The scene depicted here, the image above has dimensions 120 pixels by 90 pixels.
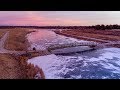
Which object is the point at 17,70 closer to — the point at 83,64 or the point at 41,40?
the point at 83,64

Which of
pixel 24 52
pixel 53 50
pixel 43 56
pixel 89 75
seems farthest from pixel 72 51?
pixel 89 75

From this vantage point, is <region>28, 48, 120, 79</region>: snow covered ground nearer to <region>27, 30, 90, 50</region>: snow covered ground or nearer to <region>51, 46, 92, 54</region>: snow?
<region>51, 46, 92, 54</region>: snow

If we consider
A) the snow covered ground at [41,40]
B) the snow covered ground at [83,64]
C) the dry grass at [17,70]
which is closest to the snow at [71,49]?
the snow covered ground at [83,64]

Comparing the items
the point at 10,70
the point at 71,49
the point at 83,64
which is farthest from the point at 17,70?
the point at 71,49

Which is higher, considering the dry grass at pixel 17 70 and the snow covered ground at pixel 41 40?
the dry grass at pixel 17 70

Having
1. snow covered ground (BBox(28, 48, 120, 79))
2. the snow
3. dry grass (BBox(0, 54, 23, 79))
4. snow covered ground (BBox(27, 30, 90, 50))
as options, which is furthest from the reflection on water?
dry grass (BBox(0, 54, 23, 79))

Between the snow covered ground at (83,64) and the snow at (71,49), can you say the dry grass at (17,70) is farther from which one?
the snow at (71,49)

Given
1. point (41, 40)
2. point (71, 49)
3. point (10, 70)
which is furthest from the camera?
point (41, 40)

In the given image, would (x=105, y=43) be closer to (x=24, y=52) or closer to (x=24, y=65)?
(x=24, y=52)

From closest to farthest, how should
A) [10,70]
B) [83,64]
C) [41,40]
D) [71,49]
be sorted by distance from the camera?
[10,70]
[83,64]
[71,49]
[41,40]

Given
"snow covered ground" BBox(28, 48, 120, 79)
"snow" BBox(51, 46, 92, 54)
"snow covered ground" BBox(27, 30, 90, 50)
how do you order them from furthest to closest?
"snow covered ground" BBox(27, 30, 90, 50)
"snow" BBox(51, 46, 92, 54)
"snow covered ground" BBox(28, 48, 120, 79)

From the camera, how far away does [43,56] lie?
9.58 m
